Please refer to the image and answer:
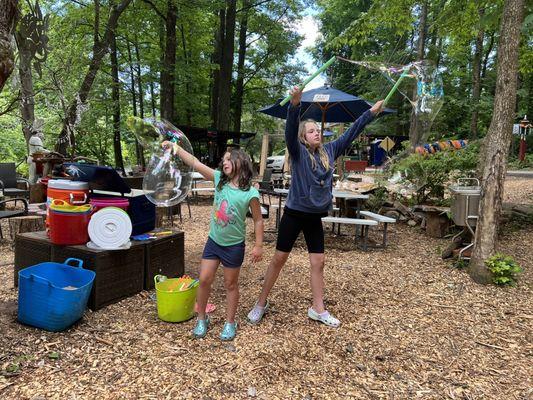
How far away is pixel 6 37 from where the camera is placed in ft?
8.45

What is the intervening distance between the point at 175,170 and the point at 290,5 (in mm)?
17920

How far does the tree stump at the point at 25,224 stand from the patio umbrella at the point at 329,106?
431 cm

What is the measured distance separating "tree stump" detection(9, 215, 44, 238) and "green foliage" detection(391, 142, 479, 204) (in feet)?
19.4

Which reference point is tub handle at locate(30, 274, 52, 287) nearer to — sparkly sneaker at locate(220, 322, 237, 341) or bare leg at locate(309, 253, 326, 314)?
sparkly sneaker at locate(220, 322, 237, 341)

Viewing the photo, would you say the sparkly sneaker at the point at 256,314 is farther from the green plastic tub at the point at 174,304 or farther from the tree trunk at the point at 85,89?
the tree trunk at the point at 85,89

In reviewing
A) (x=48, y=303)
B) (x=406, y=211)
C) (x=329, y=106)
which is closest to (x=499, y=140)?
(x=406, y=211)

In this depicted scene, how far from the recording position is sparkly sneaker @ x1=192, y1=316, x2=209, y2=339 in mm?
2963

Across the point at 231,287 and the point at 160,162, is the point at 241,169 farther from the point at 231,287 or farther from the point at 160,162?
the point at 160,162

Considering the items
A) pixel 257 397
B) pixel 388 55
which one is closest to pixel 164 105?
pixel 257 397

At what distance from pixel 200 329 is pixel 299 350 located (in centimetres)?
73

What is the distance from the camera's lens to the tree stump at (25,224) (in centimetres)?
513

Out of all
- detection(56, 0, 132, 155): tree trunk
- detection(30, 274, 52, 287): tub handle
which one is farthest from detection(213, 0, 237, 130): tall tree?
detection(30, 274, 52, 287): tub handle

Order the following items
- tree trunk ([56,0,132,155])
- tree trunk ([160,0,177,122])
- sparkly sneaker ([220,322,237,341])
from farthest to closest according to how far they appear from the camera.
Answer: tree trunk ([160,0,177,122]) < tree trunk ([56,0,132,155]) < sparkly sneaker ([220,322,237,341])

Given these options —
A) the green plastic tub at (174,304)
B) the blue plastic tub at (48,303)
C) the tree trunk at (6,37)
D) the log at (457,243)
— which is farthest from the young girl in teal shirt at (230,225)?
the log at (457,243)
